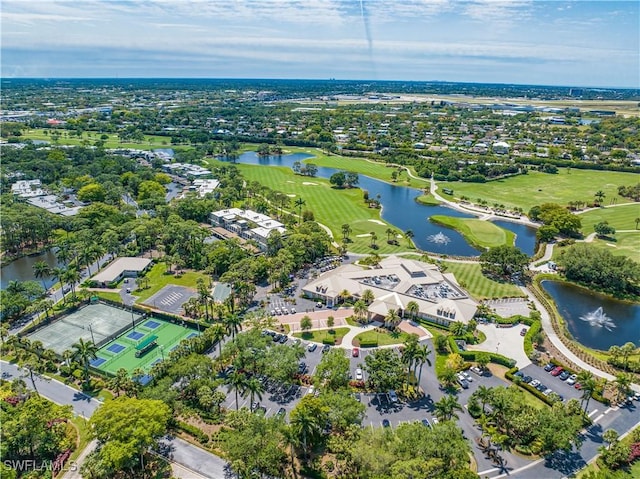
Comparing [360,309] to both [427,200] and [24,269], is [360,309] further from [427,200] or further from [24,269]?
[427,200]

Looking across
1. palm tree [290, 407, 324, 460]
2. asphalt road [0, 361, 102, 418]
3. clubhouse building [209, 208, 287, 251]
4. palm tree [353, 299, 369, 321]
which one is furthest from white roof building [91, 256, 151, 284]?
palm tree [290, 407, 324, 460]

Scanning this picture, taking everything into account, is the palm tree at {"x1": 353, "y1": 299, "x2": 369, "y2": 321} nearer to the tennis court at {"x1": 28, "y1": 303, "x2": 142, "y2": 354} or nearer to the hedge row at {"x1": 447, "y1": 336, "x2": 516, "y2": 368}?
the hedge row at {"x1": 447, "y1": 336, "x2": 516, "y2": 368}

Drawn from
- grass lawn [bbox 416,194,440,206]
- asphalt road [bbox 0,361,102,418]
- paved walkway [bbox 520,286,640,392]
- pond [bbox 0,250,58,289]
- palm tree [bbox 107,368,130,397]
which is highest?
grass lawn [bbox 416,194,440,206]

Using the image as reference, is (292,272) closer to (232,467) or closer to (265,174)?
(232,467)

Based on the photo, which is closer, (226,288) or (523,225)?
(226,288)

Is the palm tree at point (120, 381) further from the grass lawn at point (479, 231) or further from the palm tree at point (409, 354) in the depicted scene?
the grass lawn at point (479, 231)

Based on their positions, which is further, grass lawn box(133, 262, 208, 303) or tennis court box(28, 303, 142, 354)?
grass lawn box(133, 262, 208, 303)

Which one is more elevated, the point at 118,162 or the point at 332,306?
the point at 118,162

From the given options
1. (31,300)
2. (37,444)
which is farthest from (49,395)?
(31,300)
